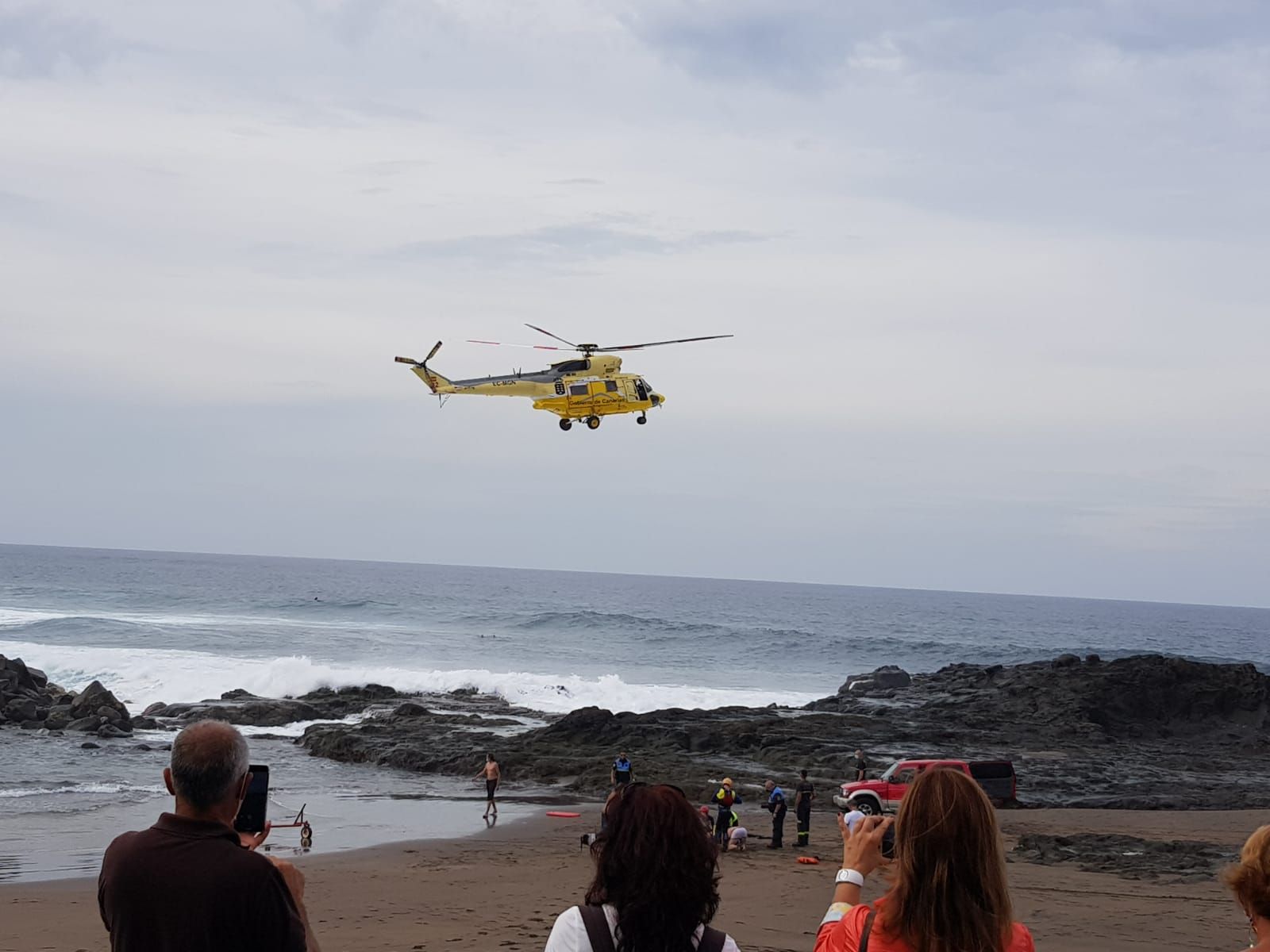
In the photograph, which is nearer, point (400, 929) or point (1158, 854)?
point (400, 929)

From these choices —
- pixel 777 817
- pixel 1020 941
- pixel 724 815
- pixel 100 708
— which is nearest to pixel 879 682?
pixel 100 708

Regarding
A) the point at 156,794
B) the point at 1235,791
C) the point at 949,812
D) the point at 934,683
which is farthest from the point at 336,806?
the point at 934,683

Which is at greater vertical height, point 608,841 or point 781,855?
point 608,841

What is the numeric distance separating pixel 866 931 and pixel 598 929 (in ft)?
2.07

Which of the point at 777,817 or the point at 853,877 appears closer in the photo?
the point at 853,877

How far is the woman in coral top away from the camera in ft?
9.00

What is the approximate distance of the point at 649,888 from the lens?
2836 millimetres

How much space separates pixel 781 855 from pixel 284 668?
113 ft

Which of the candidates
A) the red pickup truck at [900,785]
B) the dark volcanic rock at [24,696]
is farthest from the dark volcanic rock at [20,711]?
the red pickup truck at [900,785]

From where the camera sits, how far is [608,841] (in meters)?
2.94

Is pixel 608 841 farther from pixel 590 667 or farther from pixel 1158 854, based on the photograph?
pixel 590 667

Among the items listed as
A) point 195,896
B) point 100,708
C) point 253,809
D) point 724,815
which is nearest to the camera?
point 195,896

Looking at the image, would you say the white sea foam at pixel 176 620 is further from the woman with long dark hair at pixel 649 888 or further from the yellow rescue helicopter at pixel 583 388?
the woman with long dark hair at pixel 649 888

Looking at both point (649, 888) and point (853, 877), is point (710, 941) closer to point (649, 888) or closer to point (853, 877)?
point (649, 888)
